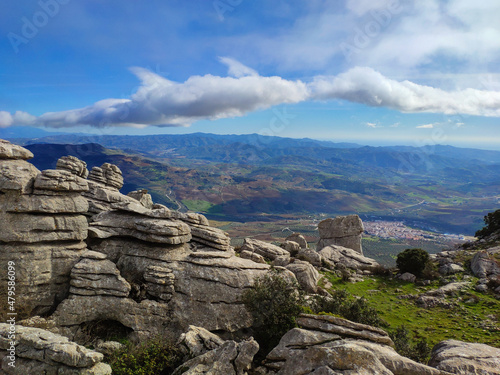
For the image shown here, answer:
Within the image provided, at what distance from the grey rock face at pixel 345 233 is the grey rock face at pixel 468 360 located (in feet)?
144

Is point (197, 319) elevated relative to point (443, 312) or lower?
elevated

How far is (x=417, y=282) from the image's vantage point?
41656mm

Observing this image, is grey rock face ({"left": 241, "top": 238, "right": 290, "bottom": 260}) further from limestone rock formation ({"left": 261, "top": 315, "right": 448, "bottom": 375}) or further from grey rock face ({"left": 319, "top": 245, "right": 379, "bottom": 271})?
limestone rock formation ({"left": 261, "top": 315, "right": 448, "bottom": 375})

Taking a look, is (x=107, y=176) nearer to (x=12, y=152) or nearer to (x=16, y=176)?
(x=12, y=152)

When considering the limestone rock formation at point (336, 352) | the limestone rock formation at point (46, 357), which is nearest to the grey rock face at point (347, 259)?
the limestone rock formation at point (336, 352)

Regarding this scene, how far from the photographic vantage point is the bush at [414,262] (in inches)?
1737

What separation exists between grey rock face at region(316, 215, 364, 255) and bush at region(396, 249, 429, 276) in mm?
Answer: 16228

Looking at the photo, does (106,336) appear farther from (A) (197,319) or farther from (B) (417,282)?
(B) (417,282)

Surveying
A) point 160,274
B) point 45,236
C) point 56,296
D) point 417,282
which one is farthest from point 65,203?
point 417,282

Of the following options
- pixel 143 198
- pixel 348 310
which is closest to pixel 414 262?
pixel 348 310

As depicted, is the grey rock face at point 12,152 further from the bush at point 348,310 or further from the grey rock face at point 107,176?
the bush at point 348,310

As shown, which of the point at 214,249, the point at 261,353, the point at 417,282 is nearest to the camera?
the point at 261,353

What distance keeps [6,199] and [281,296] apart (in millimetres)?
26479

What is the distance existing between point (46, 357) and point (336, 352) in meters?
17.3
